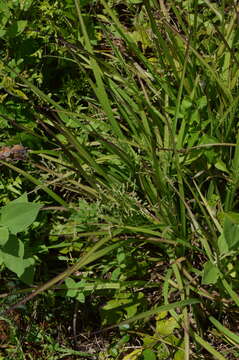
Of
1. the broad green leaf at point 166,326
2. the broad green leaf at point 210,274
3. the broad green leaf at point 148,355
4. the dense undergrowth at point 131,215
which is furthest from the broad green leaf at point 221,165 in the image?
the broad green leaf at point 148,355

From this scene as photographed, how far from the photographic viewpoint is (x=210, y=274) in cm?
146

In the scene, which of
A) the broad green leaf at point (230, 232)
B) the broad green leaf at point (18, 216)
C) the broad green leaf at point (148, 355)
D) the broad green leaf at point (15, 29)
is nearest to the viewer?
the broad green leaf at point (230, 232)

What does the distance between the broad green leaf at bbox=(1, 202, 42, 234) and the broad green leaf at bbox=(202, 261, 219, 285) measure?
467 millimetres

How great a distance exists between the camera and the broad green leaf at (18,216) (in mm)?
1478

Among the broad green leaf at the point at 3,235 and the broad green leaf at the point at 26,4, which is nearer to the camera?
the broad green leaf at the point at 3,235

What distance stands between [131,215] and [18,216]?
326 millimetres

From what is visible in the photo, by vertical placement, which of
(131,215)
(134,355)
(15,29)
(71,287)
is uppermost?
(15,29)

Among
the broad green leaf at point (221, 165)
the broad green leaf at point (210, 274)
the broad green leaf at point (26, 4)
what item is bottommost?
the broad green leaf at point (210, 274)

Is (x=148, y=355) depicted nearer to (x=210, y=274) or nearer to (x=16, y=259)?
(x=210, y=274)

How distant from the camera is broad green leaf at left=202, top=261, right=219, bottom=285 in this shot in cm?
144

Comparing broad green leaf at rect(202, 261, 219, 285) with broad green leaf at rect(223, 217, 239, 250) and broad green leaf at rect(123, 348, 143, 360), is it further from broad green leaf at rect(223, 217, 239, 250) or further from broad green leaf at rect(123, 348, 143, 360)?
broad green leaf at rect(123, 348, 143, 360)

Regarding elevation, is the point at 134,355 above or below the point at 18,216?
below

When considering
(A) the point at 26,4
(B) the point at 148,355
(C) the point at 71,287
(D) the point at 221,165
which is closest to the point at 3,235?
(C) the point at 71,287

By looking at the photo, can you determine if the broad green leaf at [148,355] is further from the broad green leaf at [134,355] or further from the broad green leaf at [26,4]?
the broad green leaf at [26,4]
